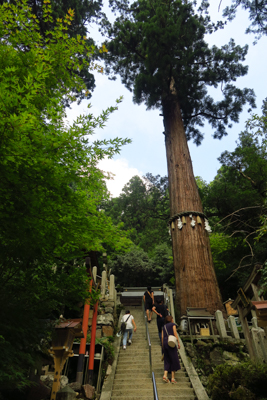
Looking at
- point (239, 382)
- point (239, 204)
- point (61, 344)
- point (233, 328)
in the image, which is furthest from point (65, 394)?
point (239, 204)

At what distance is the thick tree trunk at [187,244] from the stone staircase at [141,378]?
167 centimetres

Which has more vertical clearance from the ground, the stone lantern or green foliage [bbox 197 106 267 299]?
green foliage [bbox 197 106 267 299]

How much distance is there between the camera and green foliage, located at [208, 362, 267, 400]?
3.76m

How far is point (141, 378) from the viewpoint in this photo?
18.1ft

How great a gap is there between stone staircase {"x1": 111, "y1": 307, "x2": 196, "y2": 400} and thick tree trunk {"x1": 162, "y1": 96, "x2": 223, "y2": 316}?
1669mm

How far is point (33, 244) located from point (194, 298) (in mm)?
6315

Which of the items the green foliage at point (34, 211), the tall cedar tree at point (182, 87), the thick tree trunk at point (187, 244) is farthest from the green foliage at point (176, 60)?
the green foliage at point (34, 211)

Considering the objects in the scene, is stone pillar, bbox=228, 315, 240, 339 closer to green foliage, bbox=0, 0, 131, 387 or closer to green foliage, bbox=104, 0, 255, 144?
green foliage, bbox=0, 0, 131, 387

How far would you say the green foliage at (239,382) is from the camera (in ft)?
12.3

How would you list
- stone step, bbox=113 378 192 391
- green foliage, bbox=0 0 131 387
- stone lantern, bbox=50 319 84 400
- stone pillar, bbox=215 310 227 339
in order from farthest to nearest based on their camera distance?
1. stone pillar, bbox=215 310 227 339
2. stone step, bbox=113 378 192 391
3. stone lantern, bbox=50 319 84 400
4. green foliage, bbox=0 0 131 387

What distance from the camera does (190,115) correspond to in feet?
50.3

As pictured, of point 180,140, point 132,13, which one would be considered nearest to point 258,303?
point 180,140

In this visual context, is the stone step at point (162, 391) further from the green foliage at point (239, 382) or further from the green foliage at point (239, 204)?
the green foliage at point (239, 204)

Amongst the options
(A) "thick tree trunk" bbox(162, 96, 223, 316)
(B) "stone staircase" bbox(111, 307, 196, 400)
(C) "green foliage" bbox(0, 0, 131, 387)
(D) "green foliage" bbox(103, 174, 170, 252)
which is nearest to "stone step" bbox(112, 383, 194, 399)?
(B) "stone staircase" bbox(111, 307, 196, 400)
